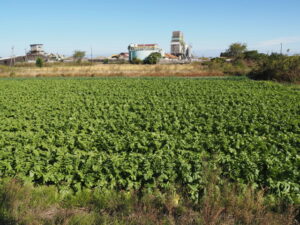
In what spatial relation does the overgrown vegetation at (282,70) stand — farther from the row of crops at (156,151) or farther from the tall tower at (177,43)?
the tall tower at (177,43)

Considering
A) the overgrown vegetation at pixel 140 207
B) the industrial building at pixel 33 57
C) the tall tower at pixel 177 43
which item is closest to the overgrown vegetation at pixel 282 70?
the overgrown vegetation at pixel 140 207

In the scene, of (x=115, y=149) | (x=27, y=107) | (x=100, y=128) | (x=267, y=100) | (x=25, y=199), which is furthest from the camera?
(x=267, y=100)

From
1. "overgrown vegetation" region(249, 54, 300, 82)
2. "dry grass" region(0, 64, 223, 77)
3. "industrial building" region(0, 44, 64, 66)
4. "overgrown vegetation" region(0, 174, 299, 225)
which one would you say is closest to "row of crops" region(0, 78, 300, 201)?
"overgrown vegetation" region(0, 174, 299, 225)

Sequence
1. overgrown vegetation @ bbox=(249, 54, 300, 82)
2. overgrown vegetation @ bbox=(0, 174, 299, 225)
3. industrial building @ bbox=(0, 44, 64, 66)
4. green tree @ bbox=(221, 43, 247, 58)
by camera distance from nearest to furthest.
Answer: overgrown vegetation @ bbox=(0, 174, 299, 225) < overgrown vegetation @ bbox=(249, 54, 300, 82) < industrial building @ bbox=(0, 44, 64, 66) < green tree @ bbox=(221, 43, 247, 58)

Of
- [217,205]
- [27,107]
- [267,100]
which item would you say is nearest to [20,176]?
[217,205]

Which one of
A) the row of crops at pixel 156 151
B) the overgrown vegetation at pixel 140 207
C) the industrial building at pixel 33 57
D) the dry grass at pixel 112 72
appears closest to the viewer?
the overgrown vegetation at pixel 140 207

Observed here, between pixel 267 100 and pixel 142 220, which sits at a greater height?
pixel 267 100

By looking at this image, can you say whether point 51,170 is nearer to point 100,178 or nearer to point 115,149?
point 100,178

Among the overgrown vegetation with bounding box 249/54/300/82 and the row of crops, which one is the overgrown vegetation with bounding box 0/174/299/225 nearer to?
the row of crops

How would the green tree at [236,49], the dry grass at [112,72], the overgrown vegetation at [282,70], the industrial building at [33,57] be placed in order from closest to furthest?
the overgrown vegetation at [282,70] < the dry grass at [112,72] < the industrial building at [33,57] < the green tree at [236,49]

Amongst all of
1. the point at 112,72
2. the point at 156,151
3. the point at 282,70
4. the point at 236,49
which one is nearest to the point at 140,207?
the point at 156,151

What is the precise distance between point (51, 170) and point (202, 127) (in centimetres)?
473

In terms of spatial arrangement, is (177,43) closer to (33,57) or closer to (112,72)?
(33,57)

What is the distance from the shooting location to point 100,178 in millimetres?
4898
